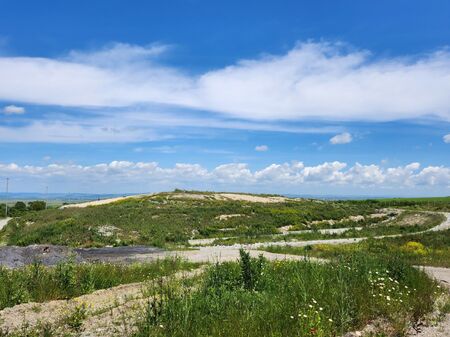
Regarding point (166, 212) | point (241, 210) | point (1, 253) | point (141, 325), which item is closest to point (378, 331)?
point (141, 325)

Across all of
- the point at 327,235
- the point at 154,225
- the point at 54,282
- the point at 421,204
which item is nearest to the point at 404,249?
the point at 327,235

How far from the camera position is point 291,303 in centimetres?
957

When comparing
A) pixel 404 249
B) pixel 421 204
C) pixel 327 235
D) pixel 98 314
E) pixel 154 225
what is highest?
pixel 421 204

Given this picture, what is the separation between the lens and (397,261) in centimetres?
1378

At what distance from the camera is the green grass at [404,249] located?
2461 cm

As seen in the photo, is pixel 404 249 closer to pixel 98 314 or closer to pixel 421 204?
pixel 98 314

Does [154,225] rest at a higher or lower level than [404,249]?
higher

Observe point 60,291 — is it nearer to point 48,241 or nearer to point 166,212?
point 48,241

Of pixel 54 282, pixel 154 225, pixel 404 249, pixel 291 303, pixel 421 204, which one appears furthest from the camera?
pixel 421 204

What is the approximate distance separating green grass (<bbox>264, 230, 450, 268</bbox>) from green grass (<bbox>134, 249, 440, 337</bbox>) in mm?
9557

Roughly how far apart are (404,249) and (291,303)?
23.5 metres

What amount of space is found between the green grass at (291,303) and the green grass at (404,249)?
31.4 ft

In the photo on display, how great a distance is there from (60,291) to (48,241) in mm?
31015

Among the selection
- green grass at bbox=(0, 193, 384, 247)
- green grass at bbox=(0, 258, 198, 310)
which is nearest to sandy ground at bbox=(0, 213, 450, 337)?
green grass at bbox=(0, 258, 198, 310)
